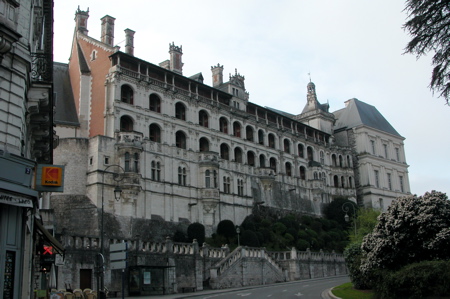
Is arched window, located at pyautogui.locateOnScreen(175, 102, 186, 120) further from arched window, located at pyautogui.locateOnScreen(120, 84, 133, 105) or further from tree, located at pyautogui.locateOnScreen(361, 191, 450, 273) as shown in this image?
tree, located at pyautogui.locateOnScreen(361, 191, 450, 273)

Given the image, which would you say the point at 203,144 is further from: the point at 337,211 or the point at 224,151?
the point at 337,211

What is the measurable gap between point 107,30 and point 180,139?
1414cm

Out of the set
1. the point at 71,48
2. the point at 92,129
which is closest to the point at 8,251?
the point at 92,129

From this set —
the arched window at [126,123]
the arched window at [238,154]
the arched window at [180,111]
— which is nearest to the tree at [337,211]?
the arched window at [238,154]

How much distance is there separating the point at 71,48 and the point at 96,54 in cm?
640

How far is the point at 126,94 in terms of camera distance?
53156mm

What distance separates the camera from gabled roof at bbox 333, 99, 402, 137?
9106 cm

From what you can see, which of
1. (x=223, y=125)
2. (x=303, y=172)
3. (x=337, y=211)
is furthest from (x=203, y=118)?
(x=337, y=211)

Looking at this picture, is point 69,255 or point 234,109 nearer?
point 69,255

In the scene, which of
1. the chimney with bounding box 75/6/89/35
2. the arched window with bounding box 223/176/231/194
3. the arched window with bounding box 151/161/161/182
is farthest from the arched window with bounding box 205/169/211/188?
the chimney with bounding box 75/6/89/35

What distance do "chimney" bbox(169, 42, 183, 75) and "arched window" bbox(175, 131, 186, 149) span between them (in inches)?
340

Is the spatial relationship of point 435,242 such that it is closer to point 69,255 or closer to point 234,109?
point 69,255

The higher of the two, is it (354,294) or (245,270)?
(245,270)

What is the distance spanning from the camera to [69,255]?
3206 centimetres
